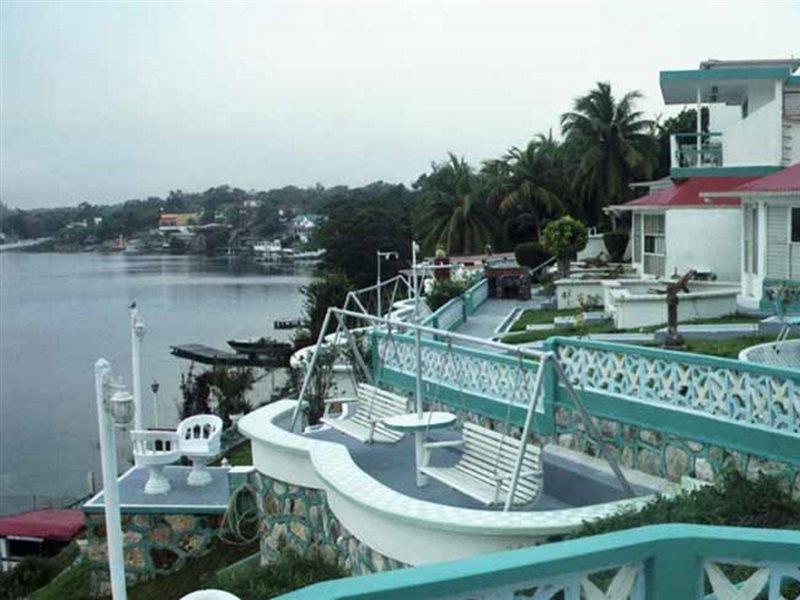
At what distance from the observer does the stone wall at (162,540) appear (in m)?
10.4

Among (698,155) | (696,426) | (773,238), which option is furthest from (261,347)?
(696,426)

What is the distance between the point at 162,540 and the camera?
10461 millimetres

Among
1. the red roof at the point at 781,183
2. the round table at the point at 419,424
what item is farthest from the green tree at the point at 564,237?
the round table at the point at 419,424

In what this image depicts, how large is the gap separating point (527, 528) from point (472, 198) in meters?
38.4

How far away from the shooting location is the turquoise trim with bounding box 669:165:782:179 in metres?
19.9

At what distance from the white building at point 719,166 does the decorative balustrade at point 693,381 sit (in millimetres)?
12412

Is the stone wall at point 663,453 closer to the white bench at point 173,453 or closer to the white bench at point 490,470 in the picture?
the white bench at point 490,470

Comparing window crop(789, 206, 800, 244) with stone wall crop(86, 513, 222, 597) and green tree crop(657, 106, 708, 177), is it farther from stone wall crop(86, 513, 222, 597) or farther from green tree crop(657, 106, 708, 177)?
green tree crop(657, 106, 708, 177)

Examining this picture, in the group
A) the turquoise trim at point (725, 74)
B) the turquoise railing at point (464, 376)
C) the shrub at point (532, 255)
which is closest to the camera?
the turquoise railing at point (464, 376)

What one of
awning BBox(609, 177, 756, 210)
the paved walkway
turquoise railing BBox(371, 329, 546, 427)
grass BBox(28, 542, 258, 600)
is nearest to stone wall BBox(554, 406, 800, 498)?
turquoise railing BBox(371, 329, 546, 427)

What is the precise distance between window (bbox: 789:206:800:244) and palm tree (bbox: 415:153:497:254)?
26934 millimetres

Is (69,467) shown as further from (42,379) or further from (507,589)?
(507,589)

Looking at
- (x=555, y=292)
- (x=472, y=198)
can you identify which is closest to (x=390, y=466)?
(x=555, y=292)

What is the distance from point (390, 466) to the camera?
7863mm
